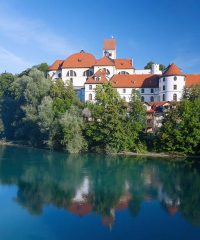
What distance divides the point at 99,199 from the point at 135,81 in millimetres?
34004

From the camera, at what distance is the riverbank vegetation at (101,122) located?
40938 mm

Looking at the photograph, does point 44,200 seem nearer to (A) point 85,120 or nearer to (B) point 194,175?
(B) point 194,175

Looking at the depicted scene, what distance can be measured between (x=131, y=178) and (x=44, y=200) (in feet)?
30.8

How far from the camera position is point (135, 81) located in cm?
5547

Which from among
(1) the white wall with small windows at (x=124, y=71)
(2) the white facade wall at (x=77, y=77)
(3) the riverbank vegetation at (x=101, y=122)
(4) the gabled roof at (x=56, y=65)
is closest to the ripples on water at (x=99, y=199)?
(3) the riverbank vegetation at (x=101, y=122)

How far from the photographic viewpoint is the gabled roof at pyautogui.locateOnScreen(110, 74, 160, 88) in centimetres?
5478

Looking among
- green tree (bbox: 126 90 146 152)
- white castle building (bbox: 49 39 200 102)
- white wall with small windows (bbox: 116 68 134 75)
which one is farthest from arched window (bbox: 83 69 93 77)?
green tree (bbox: 126 90 146 152)

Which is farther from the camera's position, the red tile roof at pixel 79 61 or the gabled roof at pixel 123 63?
the gabled roof at pixel 123 63

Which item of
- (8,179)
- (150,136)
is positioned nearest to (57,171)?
(8,179)

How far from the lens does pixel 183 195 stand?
25516 mm

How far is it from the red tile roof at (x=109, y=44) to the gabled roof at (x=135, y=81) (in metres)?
13.3

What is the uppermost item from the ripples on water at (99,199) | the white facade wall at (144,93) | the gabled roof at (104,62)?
the gabled roof at (104,62)

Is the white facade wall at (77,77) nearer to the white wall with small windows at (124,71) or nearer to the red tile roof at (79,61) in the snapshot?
the red tile roof at (79,61)

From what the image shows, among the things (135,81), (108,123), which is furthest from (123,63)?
(108,123)
